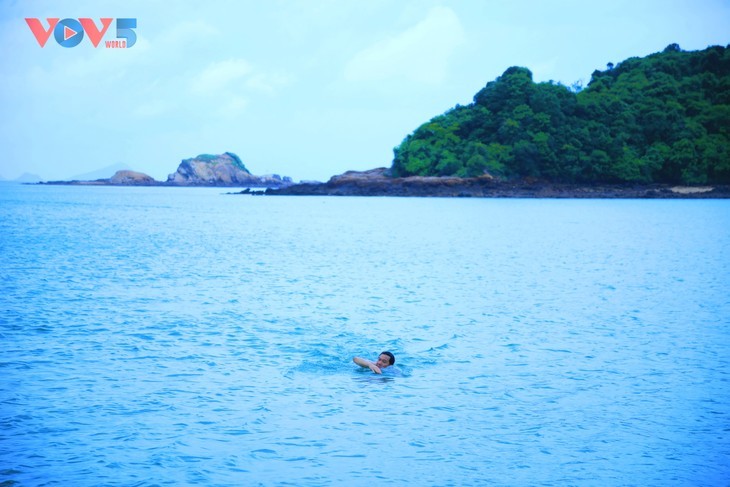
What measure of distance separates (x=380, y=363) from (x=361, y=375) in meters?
0.49

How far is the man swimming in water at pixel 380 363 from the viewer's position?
14906 millimetres

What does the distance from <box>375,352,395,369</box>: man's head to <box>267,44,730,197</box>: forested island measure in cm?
10330

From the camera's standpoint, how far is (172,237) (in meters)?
51.7

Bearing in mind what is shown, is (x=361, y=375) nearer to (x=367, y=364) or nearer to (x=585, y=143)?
(x=367, y=364)

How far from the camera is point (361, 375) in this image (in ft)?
49.3

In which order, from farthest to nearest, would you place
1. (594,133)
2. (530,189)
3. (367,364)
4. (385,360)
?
(594,133), (530,189), (367,364), (385,360)

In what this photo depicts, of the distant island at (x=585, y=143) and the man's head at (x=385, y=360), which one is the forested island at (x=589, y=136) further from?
the man's head at (x=385, y=360)

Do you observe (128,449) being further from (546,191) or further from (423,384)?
(546,191)

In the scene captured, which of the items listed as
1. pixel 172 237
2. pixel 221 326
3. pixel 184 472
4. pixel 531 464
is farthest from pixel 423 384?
pixel 172 237

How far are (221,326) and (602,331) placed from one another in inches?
433

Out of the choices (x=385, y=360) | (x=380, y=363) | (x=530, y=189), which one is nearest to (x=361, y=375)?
(x=380, y=363)

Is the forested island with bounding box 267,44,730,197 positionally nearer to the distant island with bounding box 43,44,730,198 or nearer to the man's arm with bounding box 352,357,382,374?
the distant island with bounding box 43,44,730,198

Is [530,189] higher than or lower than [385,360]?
higher

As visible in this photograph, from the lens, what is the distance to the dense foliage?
115 m
